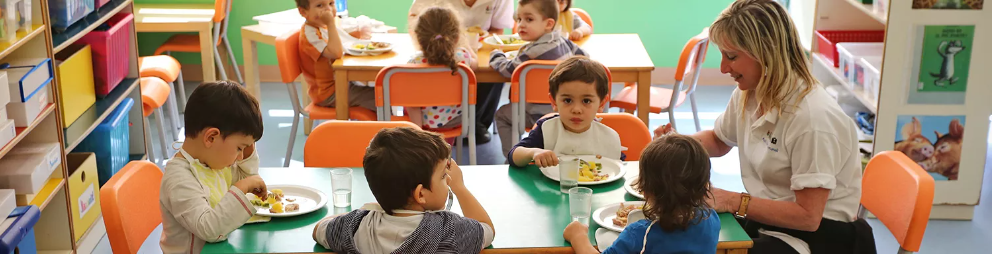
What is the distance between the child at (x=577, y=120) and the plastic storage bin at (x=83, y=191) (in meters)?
1.63

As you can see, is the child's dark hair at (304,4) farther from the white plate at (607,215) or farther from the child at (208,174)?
the white plate at (607,215)

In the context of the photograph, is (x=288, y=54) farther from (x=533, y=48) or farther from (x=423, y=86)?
(x=533, y=48)

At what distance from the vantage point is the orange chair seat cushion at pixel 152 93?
3924 millimetres

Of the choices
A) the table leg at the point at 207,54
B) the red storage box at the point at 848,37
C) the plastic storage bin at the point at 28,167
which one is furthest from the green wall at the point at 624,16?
the plastic storage bin at the point at 28,167

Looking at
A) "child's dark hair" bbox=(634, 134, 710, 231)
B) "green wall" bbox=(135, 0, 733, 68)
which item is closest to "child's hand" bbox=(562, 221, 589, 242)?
"child's dark hair" bbox=(634, 134, 710, 231)

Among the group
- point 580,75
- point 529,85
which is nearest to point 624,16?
point 529,85

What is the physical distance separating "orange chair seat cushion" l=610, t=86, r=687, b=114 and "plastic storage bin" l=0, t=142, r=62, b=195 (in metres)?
2.30

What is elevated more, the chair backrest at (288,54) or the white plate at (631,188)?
the chair backrest at (288,54)

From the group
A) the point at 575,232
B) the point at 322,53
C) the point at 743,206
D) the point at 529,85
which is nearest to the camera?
the point at 575,232

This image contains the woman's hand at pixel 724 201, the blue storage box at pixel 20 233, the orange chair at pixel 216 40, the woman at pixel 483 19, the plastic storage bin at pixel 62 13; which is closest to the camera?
the woman's hand at pixel 724 201

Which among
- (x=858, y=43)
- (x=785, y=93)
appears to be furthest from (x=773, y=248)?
(x=858, y=43)

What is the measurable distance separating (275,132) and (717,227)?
11.4 ft

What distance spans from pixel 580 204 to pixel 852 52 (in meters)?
2.29

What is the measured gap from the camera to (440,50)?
357 centimetres
